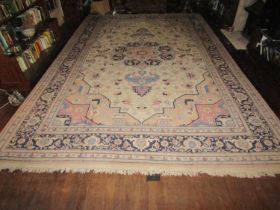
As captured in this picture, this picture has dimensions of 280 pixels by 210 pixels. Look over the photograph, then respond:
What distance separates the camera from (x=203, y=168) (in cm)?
162

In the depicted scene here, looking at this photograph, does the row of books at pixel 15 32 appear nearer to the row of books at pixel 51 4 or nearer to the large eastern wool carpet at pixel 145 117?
the large eastern wool carpet at pixel 145 117

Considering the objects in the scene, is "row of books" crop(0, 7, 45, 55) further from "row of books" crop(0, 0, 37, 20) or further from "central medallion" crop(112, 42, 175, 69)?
"central medallion" crop(112, 42, 175, 69)

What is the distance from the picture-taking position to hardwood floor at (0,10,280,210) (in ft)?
4.71

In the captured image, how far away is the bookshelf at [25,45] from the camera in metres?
2.43

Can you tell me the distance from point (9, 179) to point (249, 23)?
4244 mm

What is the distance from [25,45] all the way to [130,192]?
8.20ft

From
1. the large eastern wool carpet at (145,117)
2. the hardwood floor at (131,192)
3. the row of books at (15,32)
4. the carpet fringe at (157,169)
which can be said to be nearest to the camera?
the hardwood floor at (131,192)

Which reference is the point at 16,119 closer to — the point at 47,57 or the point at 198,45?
the point at 47,57

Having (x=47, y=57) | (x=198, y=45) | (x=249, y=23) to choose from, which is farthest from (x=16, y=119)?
(x=249, y=23)

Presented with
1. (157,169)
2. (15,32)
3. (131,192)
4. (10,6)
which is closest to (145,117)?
(157,169)

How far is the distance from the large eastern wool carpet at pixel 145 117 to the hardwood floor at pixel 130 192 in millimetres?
73

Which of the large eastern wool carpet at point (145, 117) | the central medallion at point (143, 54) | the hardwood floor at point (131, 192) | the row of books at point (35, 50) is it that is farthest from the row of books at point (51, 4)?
the hardwood floor at point (131, 192)

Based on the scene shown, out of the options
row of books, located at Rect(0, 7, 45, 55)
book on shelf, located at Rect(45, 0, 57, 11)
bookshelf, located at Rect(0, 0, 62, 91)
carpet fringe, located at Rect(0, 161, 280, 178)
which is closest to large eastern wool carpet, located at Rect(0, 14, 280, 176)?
carpet fringe, located at Rect(0, 161, 280, 178)

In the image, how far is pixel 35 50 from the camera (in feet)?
9.57
